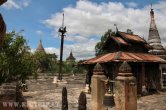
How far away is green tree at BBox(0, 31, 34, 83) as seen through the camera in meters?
19.7

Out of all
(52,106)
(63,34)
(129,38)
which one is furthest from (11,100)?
Answer: (63,34)

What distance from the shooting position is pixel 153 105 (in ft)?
56.5

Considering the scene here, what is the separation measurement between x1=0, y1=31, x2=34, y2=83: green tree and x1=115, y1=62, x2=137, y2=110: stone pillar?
45.4 feet

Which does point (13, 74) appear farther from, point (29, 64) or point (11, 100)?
point (11, 100)

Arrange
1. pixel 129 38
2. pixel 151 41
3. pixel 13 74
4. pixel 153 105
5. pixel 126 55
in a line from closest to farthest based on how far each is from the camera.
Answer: pixel 153 105 < pixel 13 74 < pixel 126 55 < pixel 129 38 < pixel 151 41

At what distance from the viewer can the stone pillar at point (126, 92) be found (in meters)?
6.67

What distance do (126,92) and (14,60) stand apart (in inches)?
598

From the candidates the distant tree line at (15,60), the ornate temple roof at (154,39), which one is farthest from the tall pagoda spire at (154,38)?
the distant tree line at (15,60)

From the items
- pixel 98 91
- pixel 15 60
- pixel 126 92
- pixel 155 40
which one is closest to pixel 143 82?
pixel 15 60

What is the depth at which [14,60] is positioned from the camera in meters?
20.5

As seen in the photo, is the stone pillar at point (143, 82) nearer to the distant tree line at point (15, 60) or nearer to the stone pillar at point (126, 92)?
the distant tree line at point (15, 60)

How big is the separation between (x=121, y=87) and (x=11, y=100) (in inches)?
109

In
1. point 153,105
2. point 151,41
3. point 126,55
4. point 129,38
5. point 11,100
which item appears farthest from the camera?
point 151,41

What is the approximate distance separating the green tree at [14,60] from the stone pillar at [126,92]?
13.9 meters
